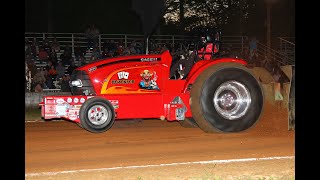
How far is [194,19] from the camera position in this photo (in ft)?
124

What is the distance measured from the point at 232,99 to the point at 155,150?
2.28 meters

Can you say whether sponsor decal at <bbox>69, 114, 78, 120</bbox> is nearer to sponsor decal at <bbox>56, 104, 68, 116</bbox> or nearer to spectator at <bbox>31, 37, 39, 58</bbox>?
sponsor decal at <bbox>56, 104, 68, 116</bbox>

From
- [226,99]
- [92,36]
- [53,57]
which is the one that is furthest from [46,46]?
[226,99]

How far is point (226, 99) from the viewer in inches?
385

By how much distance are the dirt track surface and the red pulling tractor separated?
0.35 m

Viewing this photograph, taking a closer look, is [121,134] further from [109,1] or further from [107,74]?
[109,1]

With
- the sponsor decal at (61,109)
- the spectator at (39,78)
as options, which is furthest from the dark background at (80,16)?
the sponsor decal at (61,109)

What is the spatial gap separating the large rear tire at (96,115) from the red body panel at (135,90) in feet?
0.56

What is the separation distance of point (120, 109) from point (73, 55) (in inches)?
545

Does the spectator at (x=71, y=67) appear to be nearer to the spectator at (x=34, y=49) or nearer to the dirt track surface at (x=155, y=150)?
the spectator at (x=34, y=49)

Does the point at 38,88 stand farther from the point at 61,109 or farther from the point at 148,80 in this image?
the point at 148,80

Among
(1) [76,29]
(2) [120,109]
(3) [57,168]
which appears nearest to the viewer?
(3) [57,168]

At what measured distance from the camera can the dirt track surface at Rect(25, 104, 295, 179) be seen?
6320 millimetres

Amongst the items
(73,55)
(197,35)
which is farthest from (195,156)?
(73,55)
